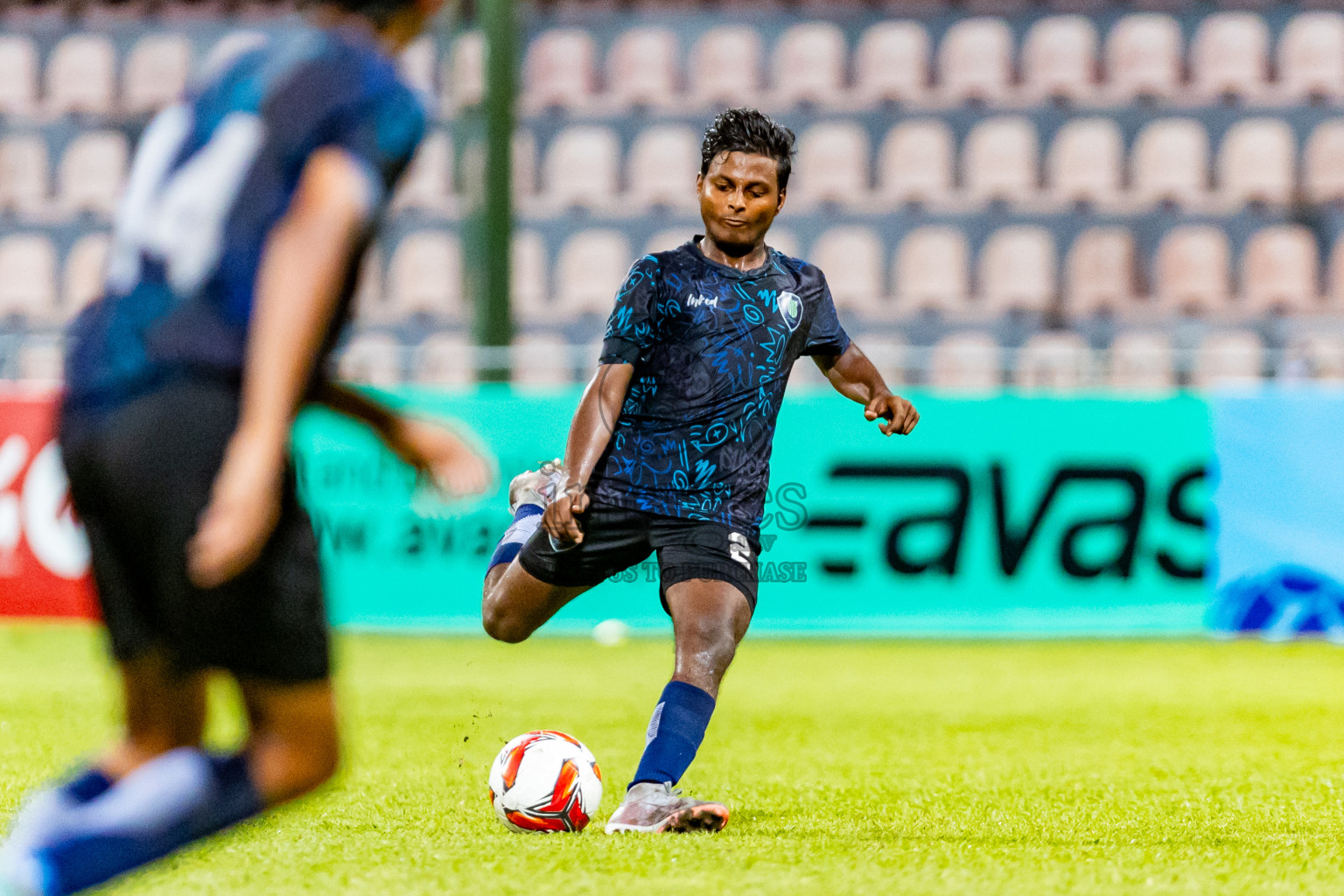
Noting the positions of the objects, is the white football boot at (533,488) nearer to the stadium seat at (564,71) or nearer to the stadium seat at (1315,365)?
the stadium seat at (1315,365)

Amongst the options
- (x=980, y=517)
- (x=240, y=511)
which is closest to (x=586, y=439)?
(x=240, y=511)

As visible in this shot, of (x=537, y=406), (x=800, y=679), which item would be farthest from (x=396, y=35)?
(x=537, y=406)

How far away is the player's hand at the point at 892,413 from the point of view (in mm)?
4730

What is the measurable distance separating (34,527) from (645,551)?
24.0ft

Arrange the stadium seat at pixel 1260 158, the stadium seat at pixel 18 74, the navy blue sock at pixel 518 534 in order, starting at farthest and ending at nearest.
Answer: the stadium seat at pixel 18 74, the stadium seat at pixel 1260 158, the navy blue sock at pixel 518 534

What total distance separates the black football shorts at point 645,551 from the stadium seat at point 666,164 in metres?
11.7

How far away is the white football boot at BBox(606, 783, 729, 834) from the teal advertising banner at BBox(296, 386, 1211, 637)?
5802 mm

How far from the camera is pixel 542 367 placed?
489 inches

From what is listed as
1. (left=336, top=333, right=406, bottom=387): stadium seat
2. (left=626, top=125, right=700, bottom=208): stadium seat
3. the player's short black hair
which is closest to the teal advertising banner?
(left=336, top=333, right=406, bottom=387): stadium seat

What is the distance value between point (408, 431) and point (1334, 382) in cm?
1014

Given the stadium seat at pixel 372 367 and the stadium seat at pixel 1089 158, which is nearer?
the stadium seat at pixel 372 367

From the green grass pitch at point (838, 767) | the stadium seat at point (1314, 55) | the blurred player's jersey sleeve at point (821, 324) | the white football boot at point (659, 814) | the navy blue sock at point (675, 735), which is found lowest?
the green grass pitch at point (838, 767)

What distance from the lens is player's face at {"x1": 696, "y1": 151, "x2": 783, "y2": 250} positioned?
15.4ft

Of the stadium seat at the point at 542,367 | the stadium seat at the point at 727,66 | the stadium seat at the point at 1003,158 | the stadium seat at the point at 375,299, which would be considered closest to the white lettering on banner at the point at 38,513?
the stadium seat at the point at 542,367
